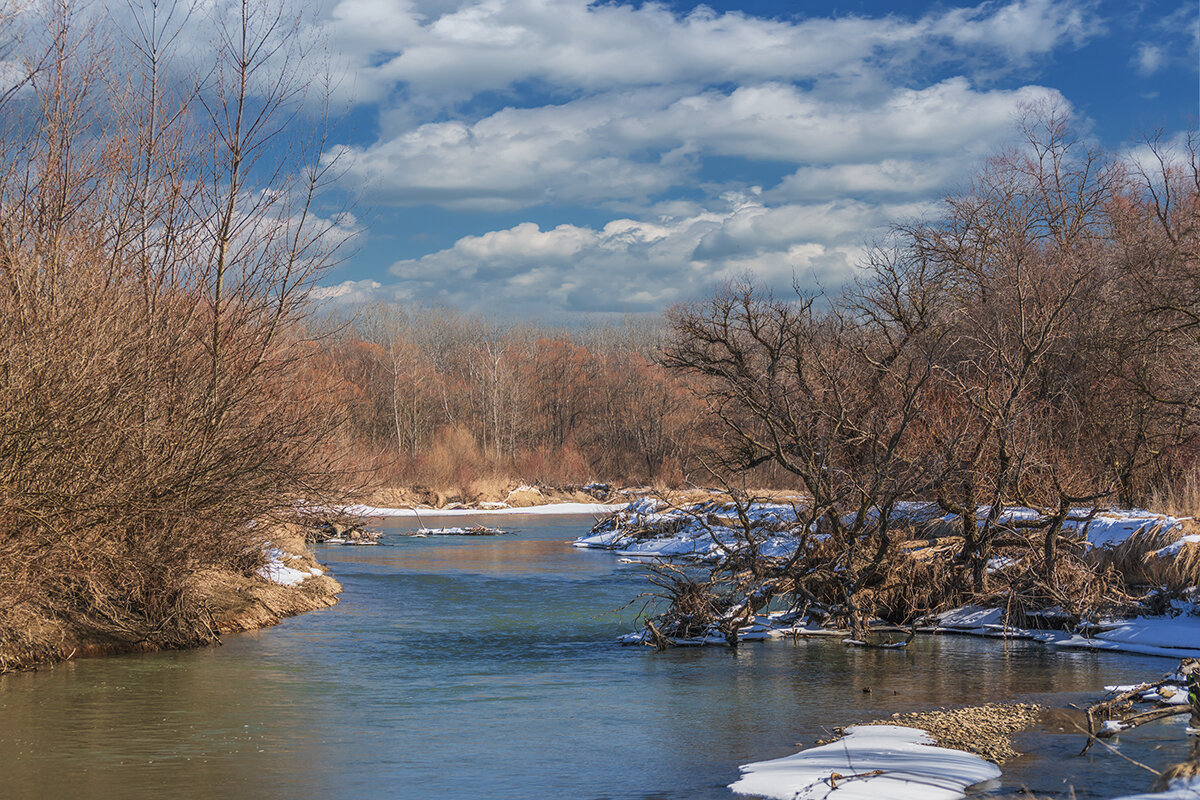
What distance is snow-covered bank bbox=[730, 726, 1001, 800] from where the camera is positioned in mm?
8250

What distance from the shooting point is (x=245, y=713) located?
38.9 ft

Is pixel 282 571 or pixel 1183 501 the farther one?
pixel 282 571

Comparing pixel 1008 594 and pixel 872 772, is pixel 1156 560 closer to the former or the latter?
pixel 1008 594

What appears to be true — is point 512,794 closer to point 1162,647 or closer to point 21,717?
point 21,717

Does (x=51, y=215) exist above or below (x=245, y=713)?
above

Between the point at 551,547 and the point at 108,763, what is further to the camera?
the point at 551,547

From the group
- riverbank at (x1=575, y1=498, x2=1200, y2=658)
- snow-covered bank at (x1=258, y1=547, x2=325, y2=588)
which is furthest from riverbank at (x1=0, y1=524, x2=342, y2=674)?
riverbank at (x1=575, y1=498, x2=1200, y2=658)

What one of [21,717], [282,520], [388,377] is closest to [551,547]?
[282,520]

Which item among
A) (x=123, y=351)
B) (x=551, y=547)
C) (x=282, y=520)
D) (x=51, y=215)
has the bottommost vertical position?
(x=551, y=547)

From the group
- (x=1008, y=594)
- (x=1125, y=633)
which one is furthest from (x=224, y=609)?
(x=1125, y=633)

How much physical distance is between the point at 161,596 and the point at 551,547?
20.9m

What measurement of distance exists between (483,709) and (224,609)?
7761 millimetres

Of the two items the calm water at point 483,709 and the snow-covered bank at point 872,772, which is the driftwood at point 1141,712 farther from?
the snow-covered bank at point 872,772

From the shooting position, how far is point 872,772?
862cm
